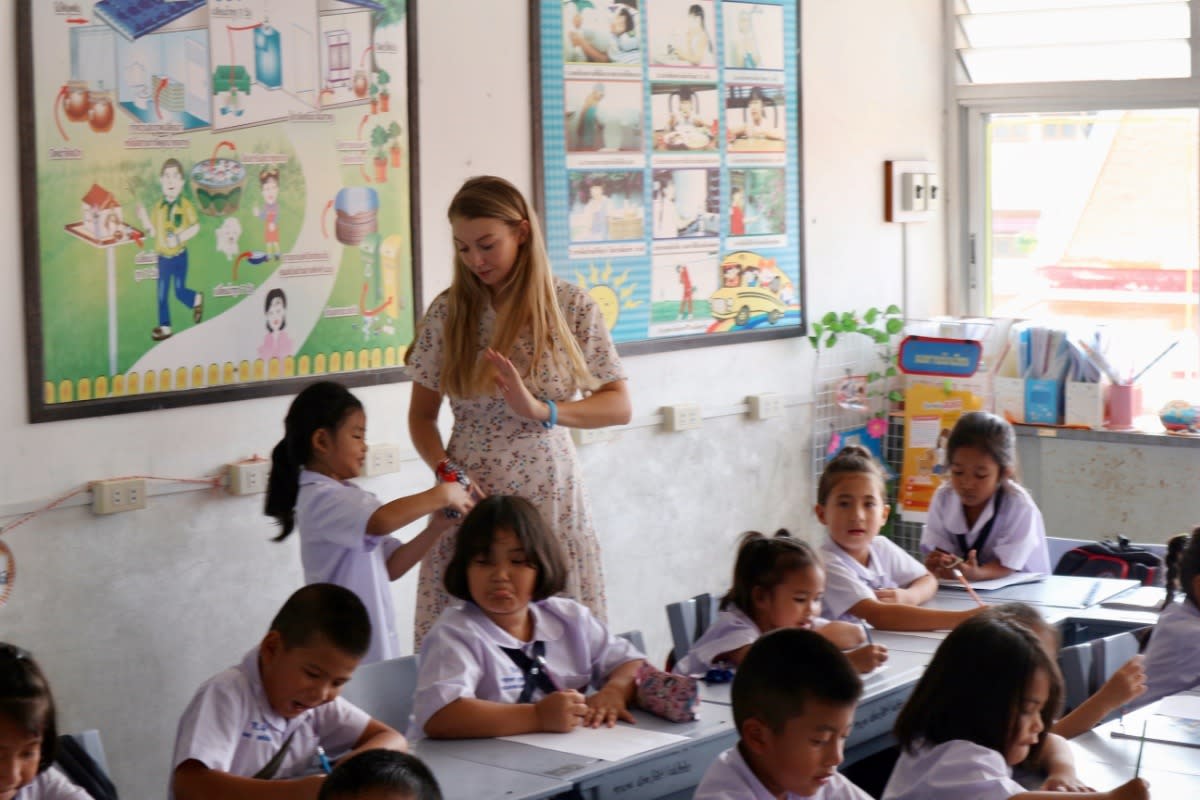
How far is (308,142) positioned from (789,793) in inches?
92.3

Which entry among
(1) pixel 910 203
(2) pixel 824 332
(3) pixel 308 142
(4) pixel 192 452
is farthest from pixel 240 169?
(1) pixel 910 203

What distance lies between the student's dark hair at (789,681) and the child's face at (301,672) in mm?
662

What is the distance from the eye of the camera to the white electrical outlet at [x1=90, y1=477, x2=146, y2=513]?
11.7ft

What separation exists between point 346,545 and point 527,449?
18.1 inches

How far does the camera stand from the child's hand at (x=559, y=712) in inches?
109

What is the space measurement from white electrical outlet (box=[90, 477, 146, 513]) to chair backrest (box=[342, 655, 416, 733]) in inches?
36.7

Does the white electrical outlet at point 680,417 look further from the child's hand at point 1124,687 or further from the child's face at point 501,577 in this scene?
the child's hand at point 1124,687

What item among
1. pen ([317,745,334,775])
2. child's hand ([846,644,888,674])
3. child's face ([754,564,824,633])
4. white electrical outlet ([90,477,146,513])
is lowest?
pen ([317,745,334,775])

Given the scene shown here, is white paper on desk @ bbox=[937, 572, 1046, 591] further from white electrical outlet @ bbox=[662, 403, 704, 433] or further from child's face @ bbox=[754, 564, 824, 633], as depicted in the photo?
white electrical outlet @ bbox=[662, 403, 704, 433]

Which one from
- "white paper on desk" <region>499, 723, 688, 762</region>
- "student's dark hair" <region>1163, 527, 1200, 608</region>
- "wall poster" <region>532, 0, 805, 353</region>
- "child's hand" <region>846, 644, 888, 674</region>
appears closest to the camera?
"white paper on desk" <region>499, 723, 688, 762</region>

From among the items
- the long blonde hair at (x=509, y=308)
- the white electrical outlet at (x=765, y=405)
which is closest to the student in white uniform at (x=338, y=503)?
the long blonde hair at (x=509, y=308)

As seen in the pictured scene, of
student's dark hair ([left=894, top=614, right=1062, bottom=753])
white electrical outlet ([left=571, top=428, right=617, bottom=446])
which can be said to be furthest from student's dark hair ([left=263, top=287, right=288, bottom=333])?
student's dark hair ([left=894, top=614, right=1062, bottom=753])

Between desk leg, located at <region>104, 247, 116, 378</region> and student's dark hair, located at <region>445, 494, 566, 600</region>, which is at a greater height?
desk leg, located at <region>104, 247, 116, 378</region>

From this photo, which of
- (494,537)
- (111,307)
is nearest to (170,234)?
(111,307)
